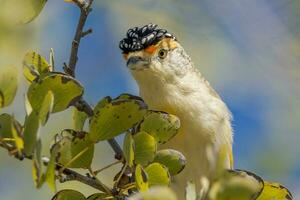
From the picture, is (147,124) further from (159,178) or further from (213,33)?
(213,33)

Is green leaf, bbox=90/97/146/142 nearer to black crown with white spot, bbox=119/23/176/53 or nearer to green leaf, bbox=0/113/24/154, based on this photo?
green leaf, bbox=0/113/24/154

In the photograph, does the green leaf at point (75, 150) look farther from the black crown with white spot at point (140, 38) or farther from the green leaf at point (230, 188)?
the black crown with white spot at point (140, 38)

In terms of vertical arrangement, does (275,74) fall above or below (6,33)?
above

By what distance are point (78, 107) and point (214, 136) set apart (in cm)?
113

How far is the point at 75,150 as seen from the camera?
3.31 feet

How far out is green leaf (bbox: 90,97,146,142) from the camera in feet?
3.36

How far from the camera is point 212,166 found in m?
0.61

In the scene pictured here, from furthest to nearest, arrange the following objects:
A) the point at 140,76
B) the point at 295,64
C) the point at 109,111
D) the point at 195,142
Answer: the point at 140,76 < the point at 195,142 < the point at 295,64 < the point at 109,111

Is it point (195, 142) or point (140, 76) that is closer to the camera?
point (195, 142)

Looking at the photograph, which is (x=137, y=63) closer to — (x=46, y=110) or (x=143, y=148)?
(x=143, y=148)

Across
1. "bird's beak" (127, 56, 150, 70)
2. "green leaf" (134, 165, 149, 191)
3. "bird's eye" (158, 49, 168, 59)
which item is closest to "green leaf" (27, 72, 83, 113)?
"green leaf" (134, 165, 149, 191)

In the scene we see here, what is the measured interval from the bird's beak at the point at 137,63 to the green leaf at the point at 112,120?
131 cm

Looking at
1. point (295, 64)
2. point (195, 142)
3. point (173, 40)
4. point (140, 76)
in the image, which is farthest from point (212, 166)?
point (173, 40)

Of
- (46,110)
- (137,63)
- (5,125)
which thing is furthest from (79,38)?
(137,63)
